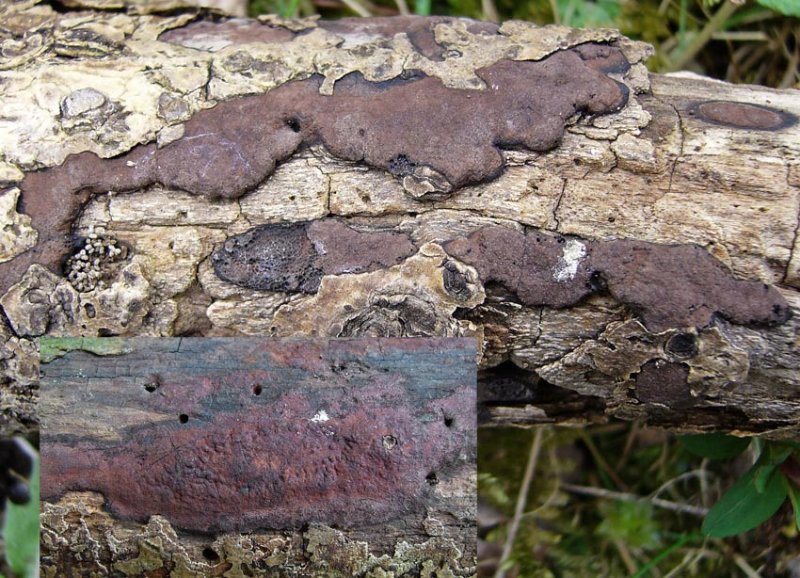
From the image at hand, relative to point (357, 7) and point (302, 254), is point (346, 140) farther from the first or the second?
point (357, 7)

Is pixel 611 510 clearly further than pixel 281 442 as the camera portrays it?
Yes

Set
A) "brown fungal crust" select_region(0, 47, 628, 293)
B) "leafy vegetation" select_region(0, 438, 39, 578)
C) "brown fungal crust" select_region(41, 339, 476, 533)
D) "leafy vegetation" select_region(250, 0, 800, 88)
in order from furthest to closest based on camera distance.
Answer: "leafy vegetation" select_region(250, 0, 800, 88)
"leafy vegetation" select_region(0, 438, 39, 578)
"brown fungal crust" select_region(0, 47, 628, 293)
"brown fungal crust" select_region(41, 339, 476, 533)

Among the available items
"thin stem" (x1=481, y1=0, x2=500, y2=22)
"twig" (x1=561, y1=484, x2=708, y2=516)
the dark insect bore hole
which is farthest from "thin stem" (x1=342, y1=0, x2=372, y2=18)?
"twig" (x1=561, y1=484, x2=708, y2=516)

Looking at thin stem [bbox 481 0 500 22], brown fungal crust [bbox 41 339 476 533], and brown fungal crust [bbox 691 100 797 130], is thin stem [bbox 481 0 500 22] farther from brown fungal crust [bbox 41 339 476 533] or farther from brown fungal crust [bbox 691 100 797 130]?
brown fungal crust [bbox 41 339 476 533]

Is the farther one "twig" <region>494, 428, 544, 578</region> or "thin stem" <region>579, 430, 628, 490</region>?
"thin stem" <region>579, 430, 628, 490</region>

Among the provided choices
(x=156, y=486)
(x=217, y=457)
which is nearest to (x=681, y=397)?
(x=217, y=457)

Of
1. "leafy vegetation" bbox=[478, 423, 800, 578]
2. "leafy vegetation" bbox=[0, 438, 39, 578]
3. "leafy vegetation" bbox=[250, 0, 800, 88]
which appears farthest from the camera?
"leafy vegetation" bbox=[250, 0, 800, 88]

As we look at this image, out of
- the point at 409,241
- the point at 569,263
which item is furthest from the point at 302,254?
the point at 569,263

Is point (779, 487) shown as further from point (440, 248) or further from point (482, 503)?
point (440, 248)
